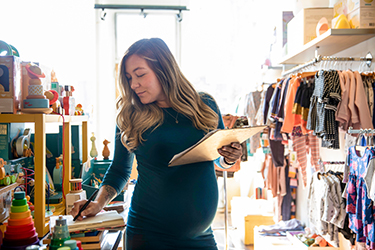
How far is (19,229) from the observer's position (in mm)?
923

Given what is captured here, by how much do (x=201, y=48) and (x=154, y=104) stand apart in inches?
147

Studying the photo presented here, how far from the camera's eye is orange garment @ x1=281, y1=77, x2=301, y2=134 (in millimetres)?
2601

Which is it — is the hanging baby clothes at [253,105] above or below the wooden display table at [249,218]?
above

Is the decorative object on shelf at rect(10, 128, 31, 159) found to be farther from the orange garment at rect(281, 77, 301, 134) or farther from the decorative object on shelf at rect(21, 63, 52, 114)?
→ the orange garment at rect(281, 77, 301, 134)

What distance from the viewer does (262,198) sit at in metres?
4.21

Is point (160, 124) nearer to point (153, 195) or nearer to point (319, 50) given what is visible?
→ point (153, 195)

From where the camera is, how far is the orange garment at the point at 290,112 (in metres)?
2.60

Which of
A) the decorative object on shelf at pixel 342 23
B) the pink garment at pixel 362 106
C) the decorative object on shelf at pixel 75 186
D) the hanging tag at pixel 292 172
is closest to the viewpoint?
the decorative object on shelf at pixel 75 186

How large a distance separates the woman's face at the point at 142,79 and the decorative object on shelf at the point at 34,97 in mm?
337

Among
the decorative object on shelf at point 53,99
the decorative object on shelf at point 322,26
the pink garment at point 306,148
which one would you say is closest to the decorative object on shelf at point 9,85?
the decorative object on shelf at point 53,99

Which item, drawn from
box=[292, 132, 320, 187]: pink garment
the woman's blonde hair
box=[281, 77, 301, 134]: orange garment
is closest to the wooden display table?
box=[292, 132, 320, 187]: pink garment

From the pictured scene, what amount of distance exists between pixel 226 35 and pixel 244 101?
1.51 m

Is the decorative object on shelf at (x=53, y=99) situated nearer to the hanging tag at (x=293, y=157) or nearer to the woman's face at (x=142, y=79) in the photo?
the woman's face at (x=142, y=79)

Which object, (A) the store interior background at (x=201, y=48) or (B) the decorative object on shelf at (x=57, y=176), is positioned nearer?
(B) the decorative object on shelf at (x=57, y=176)
